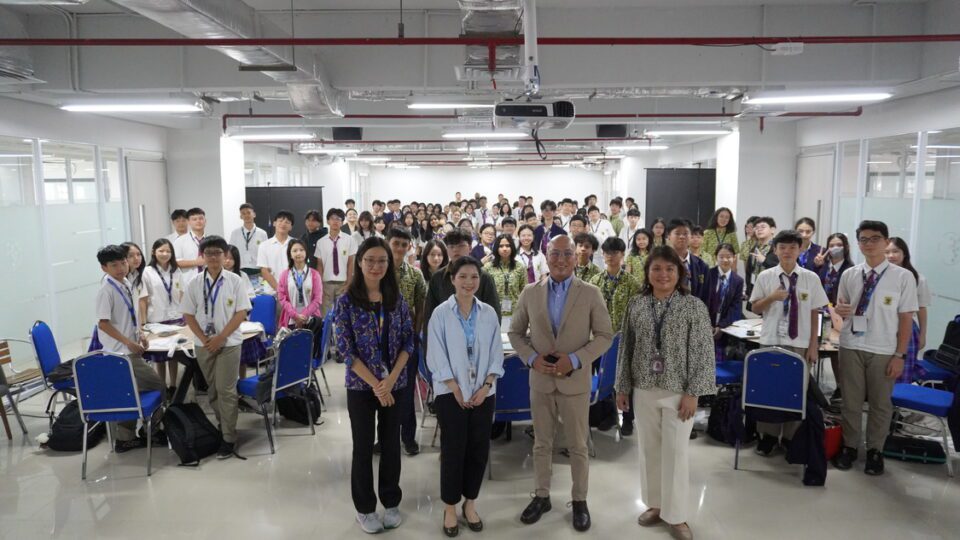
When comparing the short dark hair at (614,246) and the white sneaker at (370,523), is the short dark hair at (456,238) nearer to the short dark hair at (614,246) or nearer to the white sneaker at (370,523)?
the short dark hair at (614,246)

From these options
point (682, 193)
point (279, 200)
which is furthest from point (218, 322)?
point (682, 193)

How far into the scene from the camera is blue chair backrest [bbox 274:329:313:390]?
4719mm

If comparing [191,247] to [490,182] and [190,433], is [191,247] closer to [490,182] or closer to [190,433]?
[190,433]

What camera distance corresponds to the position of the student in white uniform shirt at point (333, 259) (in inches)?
291

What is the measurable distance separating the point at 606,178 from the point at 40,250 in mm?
21916

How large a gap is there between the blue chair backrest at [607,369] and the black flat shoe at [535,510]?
1.03 metres

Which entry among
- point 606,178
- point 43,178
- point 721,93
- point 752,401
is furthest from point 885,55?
point 606,178

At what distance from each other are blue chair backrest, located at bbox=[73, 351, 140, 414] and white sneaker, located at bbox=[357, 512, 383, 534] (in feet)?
6.31

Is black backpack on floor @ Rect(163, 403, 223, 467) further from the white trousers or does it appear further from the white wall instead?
the white wall

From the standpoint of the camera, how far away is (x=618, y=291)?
16.2 feet

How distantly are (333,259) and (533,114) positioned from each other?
295 cm

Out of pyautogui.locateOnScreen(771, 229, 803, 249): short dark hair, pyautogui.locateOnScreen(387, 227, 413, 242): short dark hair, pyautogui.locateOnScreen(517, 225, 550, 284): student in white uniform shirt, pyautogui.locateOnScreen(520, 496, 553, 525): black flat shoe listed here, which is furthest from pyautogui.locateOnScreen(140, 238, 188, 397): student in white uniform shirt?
pyautogui.locateOnScreen(771, 229, 803, 249): short dark hair

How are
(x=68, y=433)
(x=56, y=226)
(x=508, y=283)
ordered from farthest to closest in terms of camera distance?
(x=56, y=226) < (x=508, y=283) < (x=68, y=433)

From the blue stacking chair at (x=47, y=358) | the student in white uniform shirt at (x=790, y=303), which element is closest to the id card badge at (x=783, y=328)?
the student in white uniform shirt at (x=790, y=303)
